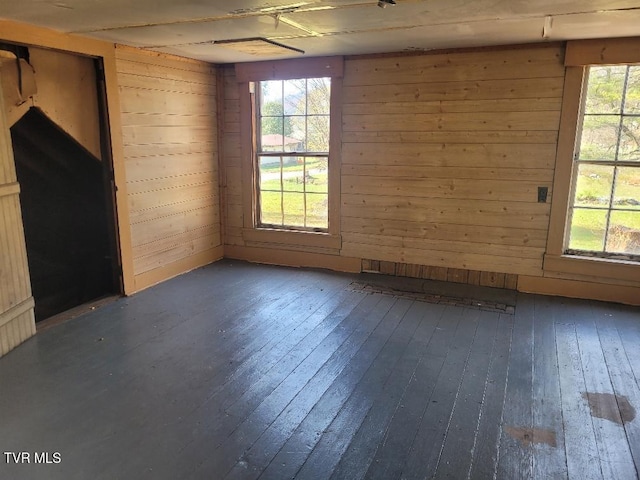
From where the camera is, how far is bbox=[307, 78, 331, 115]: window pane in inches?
190

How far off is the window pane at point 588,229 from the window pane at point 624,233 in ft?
0.23

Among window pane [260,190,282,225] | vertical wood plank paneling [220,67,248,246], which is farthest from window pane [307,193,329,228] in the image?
vertical wood plank paneling [220,67,248,246]

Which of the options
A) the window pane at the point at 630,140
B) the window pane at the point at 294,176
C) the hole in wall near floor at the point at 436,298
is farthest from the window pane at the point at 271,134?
the window pane at the point at 630,140

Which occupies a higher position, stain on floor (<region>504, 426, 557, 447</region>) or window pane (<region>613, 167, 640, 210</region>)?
window pane (<region>613, 167, 640, 210</region>)

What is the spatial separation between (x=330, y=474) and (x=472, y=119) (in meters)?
3.41

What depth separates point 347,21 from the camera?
3094 millimetres

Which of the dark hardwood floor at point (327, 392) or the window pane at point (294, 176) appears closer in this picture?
the dark hardwood floor at point (327, 392)

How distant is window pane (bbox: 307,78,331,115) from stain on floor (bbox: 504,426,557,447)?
3525mm

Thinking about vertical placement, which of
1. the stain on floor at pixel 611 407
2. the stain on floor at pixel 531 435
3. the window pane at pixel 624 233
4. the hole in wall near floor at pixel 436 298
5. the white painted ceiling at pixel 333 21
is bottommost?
the stain on floor at pixel 611 407

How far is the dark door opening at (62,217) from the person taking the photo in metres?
3.60

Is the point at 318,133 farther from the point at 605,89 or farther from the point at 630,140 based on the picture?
the point at 630,140

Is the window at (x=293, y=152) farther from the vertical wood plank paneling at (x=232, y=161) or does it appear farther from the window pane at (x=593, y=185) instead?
the window pane at (x=593, y=185)

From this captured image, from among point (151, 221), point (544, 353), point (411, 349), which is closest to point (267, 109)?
point (151, 221)

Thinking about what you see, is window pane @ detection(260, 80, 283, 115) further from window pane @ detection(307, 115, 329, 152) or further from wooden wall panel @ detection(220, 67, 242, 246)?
window pane @ detection(307, 115, 329, 152)
